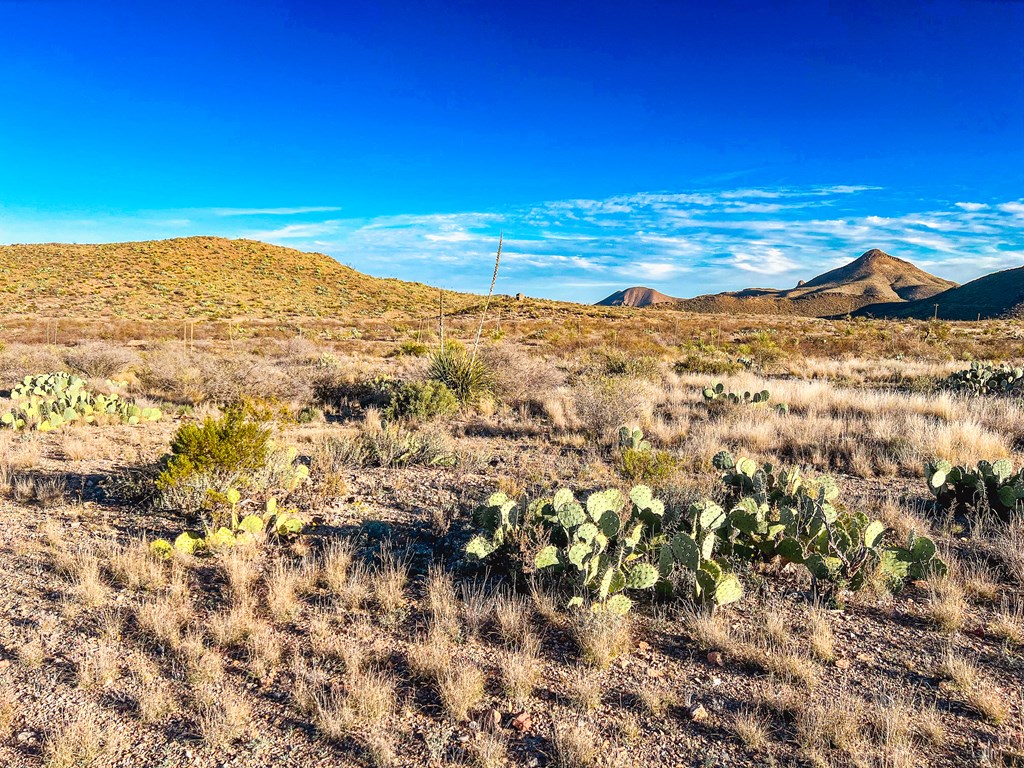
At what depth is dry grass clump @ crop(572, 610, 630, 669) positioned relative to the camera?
3.22 m

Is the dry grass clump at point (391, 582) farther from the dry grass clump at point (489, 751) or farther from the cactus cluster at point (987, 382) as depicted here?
the cactus cluster at point (987, 382)

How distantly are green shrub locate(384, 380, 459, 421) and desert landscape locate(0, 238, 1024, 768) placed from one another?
1164 millimetres

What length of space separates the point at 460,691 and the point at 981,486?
5.04 meters

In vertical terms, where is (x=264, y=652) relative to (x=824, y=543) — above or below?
below

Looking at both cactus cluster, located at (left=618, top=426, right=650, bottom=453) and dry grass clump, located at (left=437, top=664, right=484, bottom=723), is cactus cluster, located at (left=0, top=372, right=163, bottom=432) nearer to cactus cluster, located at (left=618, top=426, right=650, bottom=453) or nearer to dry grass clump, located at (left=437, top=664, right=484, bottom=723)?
cactus cluster, located at (left=618, top=426, right=650, bottom=453)

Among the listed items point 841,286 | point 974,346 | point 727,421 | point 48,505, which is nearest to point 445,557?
point 48,505

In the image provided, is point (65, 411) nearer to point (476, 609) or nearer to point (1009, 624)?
point (476, 609)

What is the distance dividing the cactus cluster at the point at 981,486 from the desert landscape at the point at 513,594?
0.03 metres

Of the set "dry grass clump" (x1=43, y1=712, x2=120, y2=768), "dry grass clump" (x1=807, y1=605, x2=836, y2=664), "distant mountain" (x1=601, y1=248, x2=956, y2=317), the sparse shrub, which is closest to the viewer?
"dry grass clump" (x1=43, y1=712, x2=120, y2=768)

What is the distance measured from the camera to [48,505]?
5.36 meters

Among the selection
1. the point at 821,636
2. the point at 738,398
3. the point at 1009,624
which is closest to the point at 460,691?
the point at 821,636

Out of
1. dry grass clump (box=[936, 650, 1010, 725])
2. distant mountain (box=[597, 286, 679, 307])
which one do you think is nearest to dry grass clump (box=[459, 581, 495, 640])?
dry grass clump (box=[936, 650, 1010, 725])

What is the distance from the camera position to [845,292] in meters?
99.8

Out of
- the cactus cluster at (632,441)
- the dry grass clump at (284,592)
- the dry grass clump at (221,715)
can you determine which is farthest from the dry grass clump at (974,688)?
the cactus cluster at (632,441)
